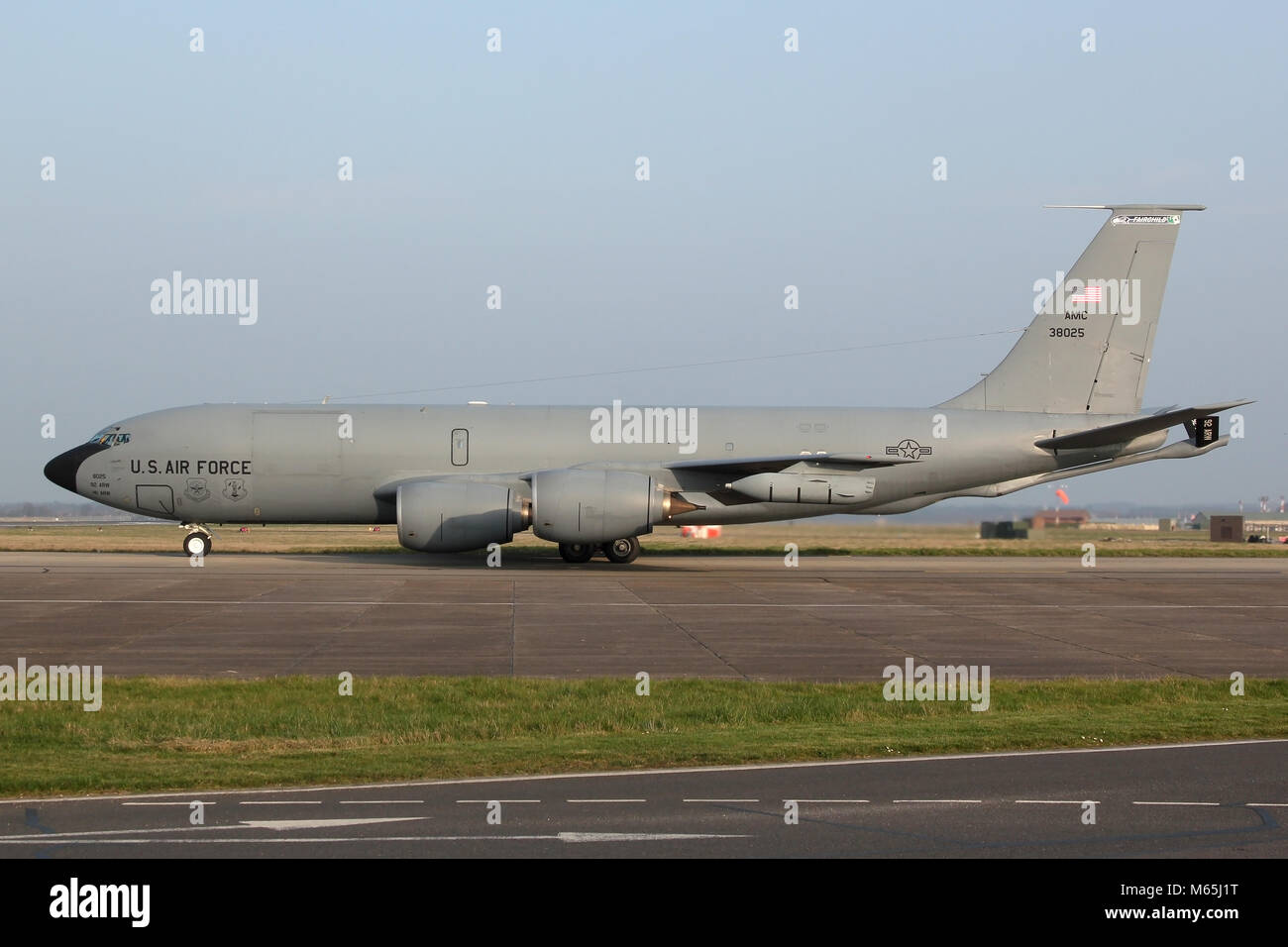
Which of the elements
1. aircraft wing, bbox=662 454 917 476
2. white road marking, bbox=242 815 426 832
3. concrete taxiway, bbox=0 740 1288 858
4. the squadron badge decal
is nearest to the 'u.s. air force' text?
aircraft wing, bbox=662 454 917 476

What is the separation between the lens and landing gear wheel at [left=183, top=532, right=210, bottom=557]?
3494cm

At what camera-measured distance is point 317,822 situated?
848 cm

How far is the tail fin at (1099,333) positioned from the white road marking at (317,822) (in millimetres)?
31136

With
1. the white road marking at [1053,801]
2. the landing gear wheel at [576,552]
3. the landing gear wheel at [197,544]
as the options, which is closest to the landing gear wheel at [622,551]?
the landing gear wheel at [576,552]

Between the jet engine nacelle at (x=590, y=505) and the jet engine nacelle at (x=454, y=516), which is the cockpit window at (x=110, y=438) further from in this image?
the jet engine nacelle at (x=590, y=505)

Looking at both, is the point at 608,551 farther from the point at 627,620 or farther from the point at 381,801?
the point at 381,801

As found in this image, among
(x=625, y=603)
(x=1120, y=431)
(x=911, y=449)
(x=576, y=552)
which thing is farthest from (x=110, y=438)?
(x=1120, y=431)

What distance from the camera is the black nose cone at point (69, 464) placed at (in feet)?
114

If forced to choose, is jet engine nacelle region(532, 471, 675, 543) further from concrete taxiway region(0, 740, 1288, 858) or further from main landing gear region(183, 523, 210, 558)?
concrete taxiway region(0, 740, 1288, 858)

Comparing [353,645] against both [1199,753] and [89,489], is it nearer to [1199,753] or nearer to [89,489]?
[1199,753]

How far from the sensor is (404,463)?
34156mm

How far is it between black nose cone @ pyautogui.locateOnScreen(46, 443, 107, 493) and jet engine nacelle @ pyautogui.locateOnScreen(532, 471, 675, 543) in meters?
12.6

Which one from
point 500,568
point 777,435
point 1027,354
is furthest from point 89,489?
point 1027,354
